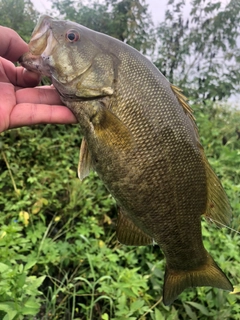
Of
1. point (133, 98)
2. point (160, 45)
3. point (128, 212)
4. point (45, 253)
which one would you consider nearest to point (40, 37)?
point (133, 98)

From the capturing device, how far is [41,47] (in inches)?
55.7

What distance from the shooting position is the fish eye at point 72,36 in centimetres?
144

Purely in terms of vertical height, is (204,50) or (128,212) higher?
(204,50)

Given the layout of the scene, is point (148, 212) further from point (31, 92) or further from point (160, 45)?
point (160, 45)

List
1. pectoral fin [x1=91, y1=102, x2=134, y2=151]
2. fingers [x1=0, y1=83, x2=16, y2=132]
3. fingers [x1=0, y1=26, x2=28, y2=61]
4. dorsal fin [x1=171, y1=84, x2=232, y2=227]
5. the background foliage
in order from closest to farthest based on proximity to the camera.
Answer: pectoral fin [x1=91, y1=102, x2=134, y2=151]
dorsal fin [x1=171, y1=84, x2=232, y2=227]
fingers [x1=0, y1=83, x2=16, y2=132]
fingers [x1=0, y1=26, x2=28, y2=61]
the background foliage

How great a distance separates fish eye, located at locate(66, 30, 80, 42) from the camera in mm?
1439

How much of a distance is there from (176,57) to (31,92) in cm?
474

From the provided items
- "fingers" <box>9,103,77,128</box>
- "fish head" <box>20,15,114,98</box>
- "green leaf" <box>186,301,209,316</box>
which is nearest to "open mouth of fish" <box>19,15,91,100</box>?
"fish head" <box>20,15,114,98</box>

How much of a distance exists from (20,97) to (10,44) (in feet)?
1.00

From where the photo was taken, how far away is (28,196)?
2.79 meters

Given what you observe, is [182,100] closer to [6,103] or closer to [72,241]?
[6,103]

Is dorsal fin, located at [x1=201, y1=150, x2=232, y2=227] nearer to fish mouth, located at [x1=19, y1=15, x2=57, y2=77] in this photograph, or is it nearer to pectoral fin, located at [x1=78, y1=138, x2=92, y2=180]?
pectoral fin, located at [x1=78, y1=138, x2=92, y2=180]

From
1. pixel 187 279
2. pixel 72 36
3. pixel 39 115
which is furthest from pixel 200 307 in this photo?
pixel 72 36

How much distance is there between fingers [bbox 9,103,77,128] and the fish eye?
291 mm
